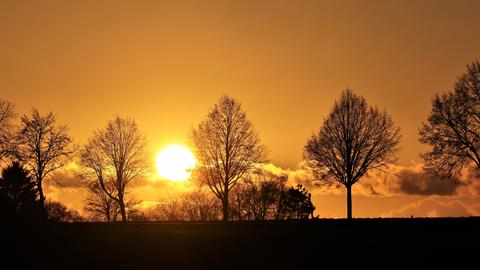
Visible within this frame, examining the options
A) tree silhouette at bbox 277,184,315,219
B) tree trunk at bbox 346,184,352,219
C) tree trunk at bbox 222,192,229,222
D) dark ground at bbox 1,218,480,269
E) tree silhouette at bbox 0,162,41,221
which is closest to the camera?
dark ground at bbox 1,218,480,269

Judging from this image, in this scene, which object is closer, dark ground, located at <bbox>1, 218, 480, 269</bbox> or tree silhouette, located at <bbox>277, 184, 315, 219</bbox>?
dark ground, located at <bbox>1, 218, 480, 269</bbox>

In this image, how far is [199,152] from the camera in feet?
168

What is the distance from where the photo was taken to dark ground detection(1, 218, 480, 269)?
20047 mm

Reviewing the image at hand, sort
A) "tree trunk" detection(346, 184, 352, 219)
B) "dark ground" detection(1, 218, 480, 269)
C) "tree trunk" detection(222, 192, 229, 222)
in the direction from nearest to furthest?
"dark ground" detection(1, 218, 480, 269) < "tree trunk" detection(346, 184, 352, 219) < "tree trunk" detection(222, 192, 229, 222)

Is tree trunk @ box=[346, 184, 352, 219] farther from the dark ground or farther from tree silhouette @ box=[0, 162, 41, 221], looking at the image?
tree silhouette @ box=[0, 162, 41, 221]

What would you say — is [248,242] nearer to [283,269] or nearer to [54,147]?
[283,269]

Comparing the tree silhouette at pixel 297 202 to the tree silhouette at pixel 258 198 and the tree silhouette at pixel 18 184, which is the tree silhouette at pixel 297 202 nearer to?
the tree silhouette at pixel 258 198

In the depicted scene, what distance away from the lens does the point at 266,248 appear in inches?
877

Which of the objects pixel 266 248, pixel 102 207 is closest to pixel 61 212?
pixel 102 207

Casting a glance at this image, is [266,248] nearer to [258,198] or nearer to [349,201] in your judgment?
[349,201]

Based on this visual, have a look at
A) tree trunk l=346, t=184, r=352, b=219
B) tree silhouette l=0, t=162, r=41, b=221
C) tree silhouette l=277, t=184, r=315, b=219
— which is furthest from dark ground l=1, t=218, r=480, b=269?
tree silhouette l=277, t=184, r=315, b=219

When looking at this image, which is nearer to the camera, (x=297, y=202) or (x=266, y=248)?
(x=266, y=248)

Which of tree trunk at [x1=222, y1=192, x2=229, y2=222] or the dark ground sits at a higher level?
tree trunk at [x1=222, y1=192, x2=229, y2=222]

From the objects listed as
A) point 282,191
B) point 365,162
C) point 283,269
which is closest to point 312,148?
point 365,162
